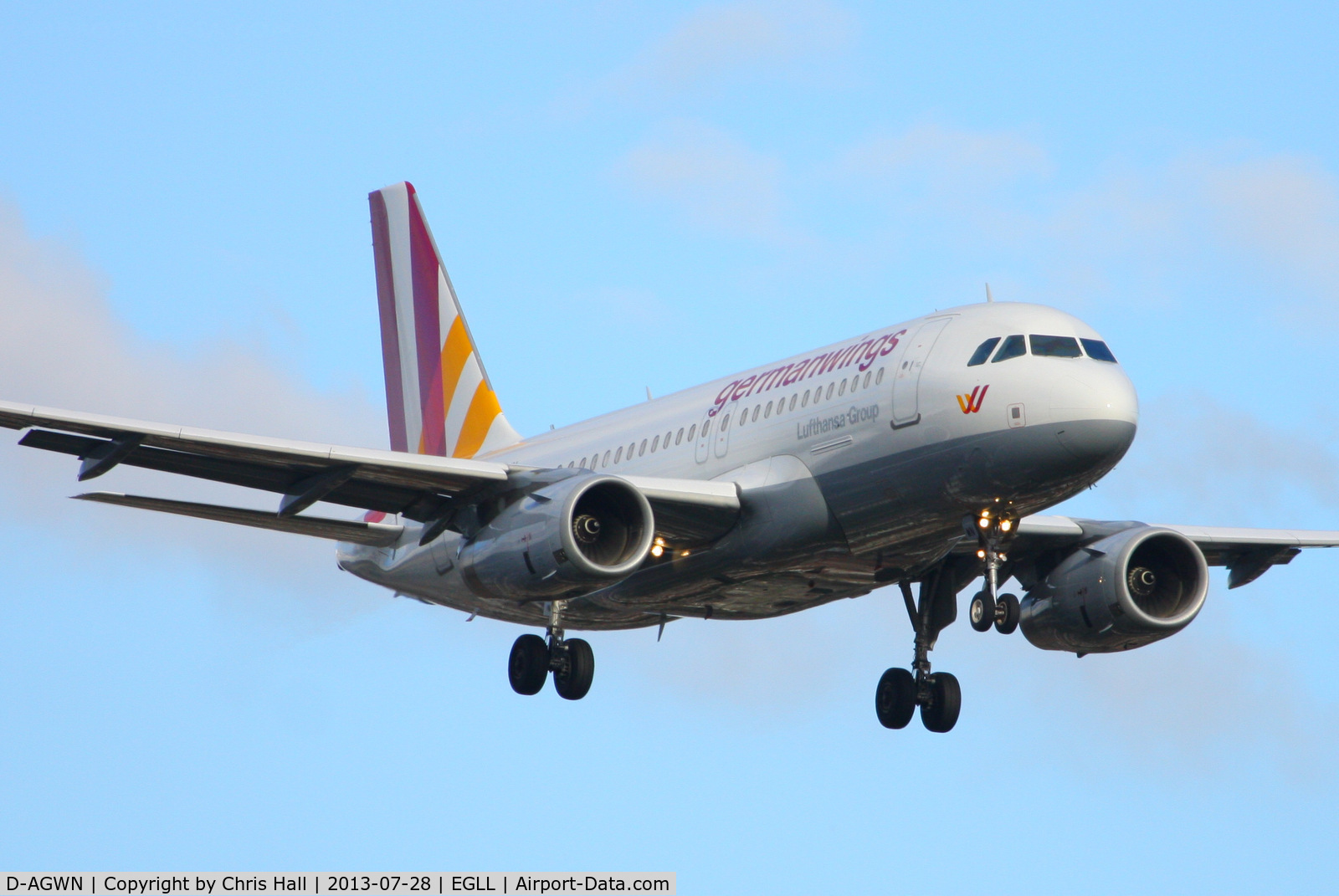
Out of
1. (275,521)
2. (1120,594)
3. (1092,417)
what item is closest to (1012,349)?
(1092,417)

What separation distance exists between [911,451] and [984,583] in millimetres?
2397

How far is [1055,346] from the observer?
92.8ft

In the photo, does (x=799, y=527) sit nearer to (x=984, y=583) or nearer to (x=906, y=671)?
(x=984, y=583)

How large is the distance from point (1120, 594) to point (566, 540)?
34.0 ft

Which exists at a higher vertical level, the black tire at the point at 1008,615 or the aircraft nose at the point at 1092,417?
the aircraft nose at the point at 1092,417

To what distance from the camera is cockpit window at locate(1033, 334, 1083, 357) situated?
1110 inches

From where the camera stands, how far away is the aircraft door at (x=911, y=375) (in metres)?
28.5

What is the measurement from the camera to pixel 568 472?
→ 3053cm

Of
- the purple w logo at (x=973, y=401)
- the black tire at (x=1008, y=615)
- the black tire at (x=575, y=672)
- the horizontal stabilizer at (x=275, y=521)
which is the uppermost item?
the horizontal stabilizer at (x=275, y=521)

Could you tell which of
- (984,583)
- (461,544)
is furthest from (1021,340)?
(461,544)

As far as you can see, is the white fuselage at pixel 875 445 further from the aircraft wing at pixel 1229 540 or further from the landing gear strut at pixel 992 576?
the aircraft wing at pixel 1229 540

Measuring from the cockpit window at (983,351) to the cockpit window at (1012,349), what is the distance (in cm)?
13

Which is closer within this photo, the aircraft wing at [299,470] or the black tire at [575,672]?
the aircraft wing at [299,470]

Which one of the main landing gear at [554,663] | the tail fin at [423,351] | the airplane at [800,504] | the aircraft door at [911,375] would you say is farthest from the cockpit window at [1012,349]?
the tail fin at [423,351]
